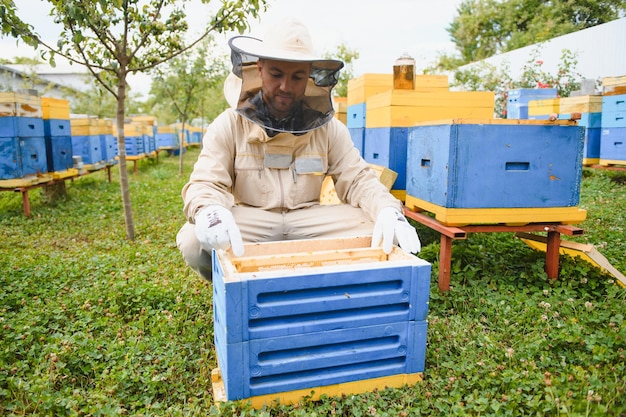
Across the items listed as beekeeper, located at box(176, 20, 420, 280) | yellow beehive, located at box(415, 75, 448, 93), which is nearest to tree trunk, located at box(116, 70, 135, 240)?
beekeeper, located at box(176, 20, 420, 280)

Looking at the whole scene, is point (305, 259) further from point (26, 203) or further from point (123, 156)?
point (26, 203)

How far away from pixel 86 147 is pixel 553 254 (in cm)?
692

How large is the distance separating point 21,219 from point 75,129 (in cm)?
257

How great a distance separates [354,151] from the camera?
2600 mm

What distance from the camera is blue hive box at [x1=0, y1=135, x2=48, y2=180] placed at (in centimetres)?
503

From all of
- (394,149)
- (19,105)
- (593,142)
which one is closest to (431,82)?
(394,149)

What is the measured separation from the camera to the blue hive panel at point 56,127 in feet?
19.4

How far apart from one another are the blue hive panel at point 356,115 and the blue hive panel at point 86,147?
4736 millimetres

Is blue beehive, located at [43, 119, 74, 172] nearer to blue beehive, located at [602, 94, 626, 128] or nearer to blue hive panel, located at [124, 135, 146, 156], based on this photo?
blue hive panel, located at [124, 135, 146, 156]

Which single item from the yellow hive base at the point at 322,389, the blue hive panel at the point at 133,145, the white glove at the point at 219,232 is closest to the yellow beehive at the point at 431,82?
the white glove at the point at 219,232

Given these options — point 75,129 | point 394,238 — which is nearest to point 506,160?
point 394,238

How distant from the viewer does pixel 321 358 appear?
5.41ft

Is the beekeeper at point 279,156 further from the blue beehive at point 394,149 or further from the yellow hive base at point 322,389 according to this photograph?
the blue beehive at point 394,149

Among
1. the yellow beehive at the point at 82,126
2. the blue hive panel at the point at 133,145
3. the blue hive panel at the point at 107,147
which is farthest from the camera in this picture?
the blue hive panel at the point at 133,145
